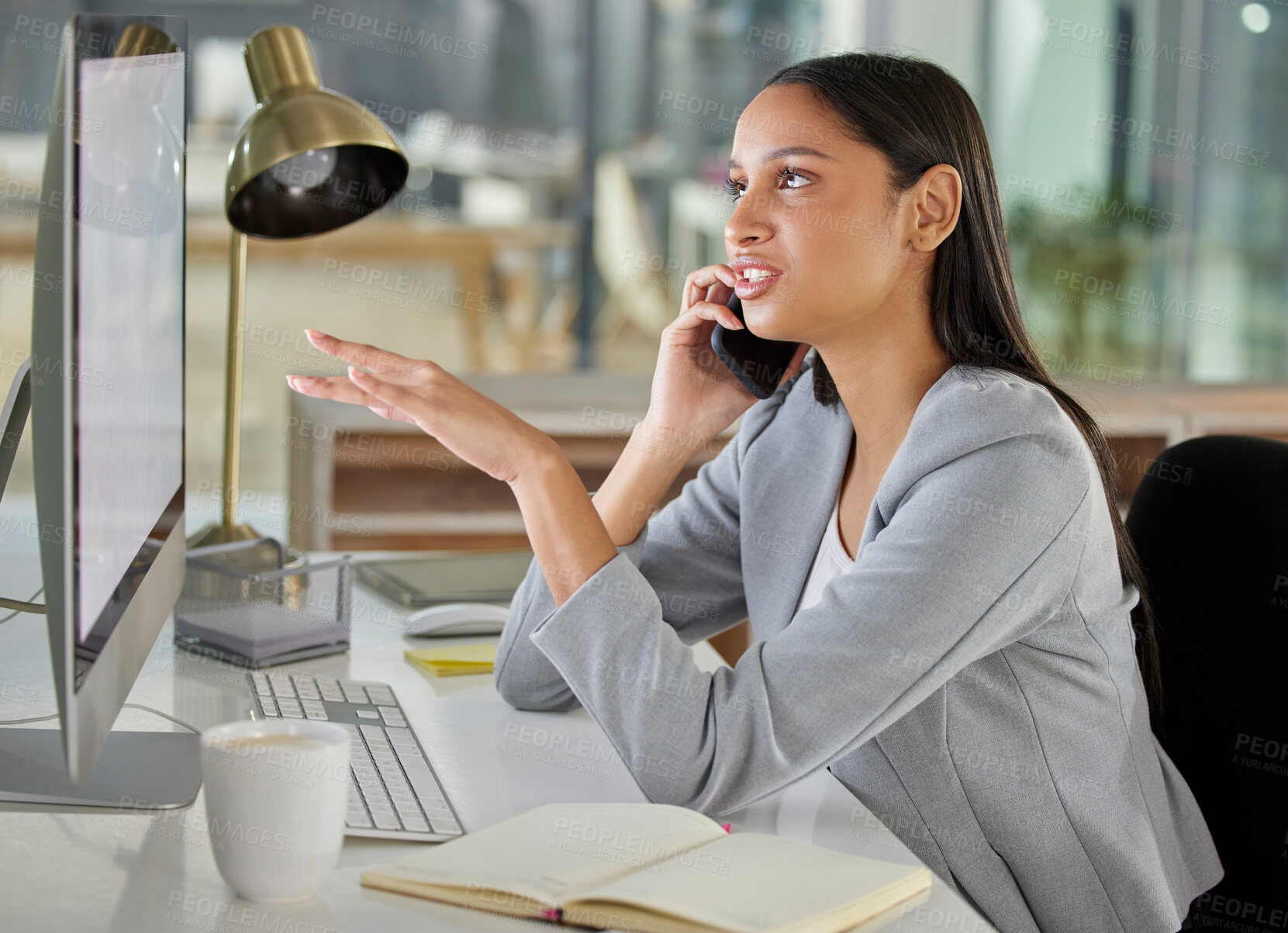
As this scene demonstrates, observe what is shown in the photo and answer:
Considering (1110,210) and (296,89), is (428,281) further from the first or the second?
(296,89)

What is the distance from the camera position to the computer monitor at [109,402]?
0.66m

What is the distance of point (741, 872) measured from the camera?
0.75 metres

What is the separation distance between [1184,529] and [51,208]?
100cm

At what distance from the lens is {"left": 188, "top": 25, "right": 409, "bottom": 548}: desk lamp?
4.43 ft

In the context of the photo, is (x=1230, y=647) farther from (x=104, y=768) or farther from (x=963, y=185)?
(x=104, y=768)

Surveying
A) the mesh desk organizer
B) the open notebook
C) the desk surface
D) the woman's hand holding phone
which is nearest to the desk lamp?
the mesh desk organizer

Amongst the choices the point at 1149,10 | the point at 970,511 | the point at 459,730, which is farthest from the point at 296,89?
the point at 1149,10

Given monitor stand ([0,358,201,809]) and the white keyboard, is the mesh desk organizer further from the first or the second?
monitor stand ([0,358,201,809])

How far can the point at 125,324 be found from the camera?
0.83 m

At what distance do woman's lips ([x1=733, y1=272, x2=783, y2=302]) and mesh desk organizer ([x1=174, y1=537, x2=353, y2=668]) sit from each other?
47 cm

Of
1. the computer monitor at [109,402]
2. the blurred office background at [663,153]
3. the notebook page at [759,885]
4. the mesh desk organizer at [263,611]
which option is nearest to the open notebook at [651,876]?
the notebook page at [759,885]

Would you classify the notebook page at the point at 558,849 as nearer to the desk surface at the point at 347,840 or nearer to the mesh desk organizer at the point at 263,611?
the desk surface at the point at 347,840

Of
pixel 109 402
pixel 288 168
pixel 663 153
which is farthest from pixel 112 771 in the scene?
pixel 663 153

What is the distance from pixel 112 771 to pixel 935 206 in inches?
31.0
